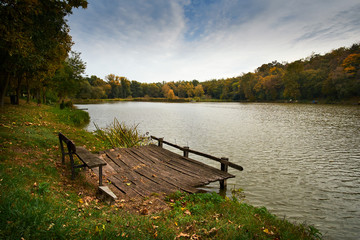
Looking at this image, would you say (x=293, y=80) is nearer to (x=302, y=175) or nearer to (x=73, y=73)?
(x=73, y=73)

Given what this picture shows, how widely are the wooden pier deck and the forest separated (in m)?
6.78

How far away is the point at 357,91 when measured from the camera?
53.1 metres

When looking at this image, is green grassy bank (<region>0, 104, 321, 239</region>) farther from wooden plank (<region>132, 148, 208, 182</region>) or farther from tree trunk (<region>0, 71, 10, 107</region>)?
tree trunk (<region>0, 71, 10, 107</region>)

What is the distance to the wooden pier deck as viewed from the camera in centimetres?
590

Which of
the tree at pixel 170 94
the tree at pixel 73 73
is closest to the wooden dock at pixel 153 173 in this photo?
the tree at pixel 73 73

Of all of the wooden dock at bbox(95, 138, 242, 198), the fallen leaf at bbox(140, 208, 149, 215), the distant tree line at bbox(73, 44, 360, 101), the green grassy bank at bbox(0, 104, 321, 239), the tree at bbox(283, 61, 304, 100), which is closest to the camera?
the green grassy bank at bbox(0, 104, 321, 239)

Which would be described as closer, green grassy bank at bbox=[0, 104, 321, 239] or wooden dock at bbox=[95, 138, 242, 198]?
green grassy bank at bbox=[0, 104, 321, 239]

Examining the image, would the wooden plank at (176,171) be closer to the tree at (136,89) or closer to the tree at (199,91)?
the tree at (199,91)

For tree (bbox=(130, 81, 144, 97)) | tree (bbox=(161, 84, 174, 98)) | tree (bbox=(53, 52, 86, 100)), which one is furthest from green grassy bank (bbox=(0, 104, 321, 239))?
tree (bbox=(130, 81, 144, 97))

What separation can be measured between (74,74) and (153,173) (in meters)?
36.0

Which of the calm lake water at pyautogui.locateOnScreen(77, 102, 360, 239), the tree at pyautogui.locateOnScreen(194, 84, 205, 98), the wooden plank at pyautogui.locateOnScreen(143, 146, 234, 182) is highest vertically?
the tree at pyautogui.locateOnScreen(194, 84, 205, 98)

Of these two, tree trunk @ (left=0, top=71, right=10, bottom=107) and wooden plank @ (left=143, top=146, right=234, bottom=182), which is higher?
tree trunk @ (left=0, top=71, right=10, bottom=107)

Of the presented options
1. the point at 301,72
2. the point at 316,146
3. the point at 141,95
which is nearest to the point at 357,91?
the point at 301,72

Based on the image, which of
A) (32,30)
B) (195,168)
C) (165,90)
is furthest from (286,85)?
→ (165,90)
